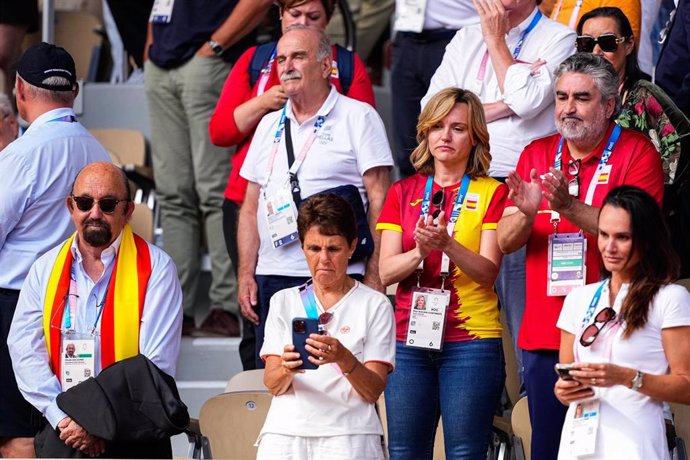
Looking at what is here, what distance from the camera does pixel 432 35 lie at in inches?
262

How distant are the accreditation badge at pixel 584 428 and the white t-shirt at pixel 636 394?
0.02 meters

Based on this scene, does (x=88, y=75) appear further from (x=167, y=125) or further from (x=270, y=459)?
(x=270, y=459)

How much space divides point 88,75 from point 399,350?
4.84 m

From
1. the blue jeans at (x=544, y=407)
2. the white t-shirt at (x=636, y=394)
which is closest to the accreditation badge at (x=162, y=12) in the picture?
the blue jeans at (x=544, y=407)

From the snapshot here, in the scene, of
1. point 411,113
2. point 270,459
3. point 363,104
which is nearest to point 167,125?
point 411,113

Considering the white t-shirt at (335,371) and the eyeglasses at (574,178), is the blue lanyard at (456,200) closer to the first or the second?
the eyeglasses at (574,178)

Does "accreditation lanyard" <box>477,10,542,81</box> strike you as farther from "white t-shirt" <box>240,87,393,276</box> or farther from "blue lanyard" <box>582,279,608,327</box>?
"blue lanyard" <box>582,279,608,327</box>

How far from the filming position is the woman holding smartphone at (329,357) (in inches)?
168

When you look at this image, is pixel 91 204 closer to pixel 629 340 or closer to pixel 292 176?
pixel 292 176

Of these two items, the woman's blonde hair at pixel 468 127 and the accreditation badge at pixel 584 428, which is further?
the woman's blonde hair at pixel 468 127

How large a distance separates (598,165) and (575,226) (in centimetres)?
26

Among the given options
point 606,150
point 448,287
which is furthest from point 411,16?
point 448,287

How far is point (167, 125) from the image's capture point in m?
7.26

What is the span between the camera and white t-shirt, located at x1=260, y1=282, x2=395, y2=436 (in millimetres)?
4285
